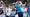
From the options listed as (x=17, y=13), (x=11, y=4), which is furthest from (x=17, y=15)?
(x=11, y=4)

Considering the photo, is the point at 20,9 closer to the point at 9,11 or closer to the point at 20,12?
the point at 20,12

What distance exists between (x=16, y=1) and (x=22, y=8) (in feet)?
0.42

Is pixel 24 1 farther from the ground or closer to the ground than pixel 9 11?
farther from the ground

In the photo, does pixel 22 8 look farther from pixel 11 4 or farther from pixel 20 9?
pixel 11 4

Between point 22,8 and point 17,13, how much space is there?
99mm

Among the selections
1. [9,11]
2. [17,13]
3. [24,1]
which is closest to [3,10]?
[9,11]

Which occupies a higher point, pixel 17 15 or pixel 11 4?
pixel 11 4

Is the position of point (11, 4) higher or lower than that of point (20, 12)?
higher

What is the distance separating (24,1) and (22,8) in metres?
0.10

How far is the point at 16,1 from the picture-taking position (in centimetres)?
136

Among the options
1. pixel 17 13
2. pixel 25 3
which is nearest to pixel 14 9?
pixel 17 13

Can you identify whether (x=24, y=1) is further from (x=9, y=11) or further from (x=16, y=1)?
(x=9, y=11)

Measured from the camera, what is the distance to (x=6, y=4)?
1.35 m

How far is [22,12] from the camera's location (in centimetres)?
135
